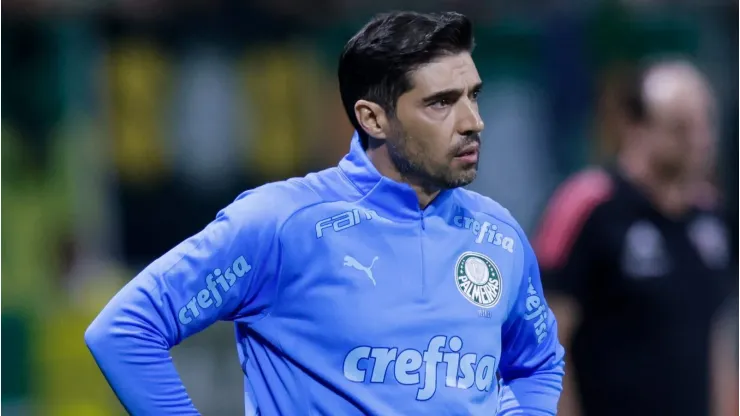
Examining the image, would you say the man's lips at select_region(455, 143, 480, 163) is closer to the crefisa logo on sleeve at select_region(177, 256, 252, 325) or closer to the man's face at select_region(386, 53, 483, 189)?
the man's face at select_region(386, 53, 483, 189)

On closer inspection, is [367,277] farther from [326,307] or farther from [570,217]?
[570,217]

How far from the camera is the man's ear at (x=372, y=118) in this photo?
3555 mm

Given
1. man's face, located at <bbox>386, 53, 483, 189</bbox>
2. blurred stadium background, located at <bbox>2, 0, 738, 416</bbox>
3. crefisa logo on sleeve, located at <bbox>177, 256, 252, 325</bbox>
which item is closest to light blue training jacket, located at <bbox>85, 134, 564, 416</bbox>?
crefisa logo on sleeve, located at <bbox>177, 256, 252, 325</bbox>

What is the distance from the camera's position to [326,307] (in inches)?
133

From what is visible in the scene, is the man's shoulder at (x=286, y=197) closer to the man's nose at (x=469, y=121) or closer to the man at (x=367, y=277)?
the man at (x=367, y=277)

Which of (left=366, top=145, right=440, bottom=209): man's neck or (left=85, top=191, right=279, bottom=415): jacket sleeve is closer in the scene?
(left=85, top=191, right=279, bottom=415): jacket sleeve

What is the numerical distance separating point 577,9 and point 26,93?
452 centimetres

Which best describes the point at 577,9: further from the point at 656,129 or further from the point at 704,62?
the point at 656,129

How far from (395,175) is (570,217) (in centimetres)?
221

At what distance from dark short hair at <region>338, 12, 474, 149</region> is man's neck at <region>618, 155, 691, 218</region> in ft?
7.61

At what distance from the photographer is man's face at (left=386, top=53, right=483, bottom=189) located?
3.46 metres

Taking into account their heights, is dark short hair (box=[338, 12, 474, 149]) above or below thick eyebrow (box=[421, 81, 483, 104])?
above

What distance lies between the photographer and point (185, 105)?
12.4 meters

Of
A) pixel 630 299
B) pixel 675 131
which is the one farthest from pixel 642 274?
pixel 675 131
